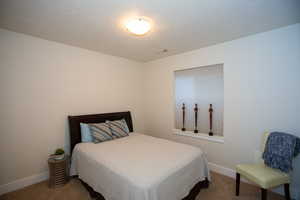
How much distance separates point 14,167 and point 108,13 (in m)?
2.69

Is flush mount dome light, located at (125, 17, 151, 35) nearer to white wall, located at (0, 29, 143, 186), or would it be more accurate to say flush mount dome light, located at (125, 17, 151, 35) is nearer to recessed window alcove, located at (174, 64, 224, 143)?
white wall, located at (0, 29, 143, 186)

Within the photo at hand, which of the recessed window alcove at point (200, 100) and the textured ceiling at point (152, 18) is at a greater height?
the textured ceiling at point (152, 18)

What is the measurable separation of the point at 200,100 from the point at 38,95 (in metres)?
3.50

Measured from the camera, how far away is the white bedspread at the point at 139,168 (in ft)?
4.53

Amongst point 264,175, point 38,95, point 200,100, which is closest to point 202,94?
point 200,100

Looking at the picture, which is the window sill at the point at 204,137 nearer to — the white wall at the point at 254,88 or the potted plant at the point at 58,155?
the white wall at the point at 254,88

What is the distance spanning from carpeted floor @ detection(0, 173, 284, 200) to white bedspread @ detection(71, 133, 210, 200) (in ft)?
0.74

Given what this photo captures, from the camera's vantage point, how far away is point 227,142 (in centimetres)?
256

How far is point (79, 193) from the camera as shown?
2059 millimetres

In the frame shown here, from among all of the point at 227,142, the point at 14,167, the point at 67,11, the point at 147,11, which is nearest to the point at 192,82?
the point at 227,142

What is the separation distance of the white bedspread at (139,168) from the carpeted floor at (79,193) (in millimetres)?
226

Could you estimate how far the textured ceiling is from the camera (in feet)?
4.94

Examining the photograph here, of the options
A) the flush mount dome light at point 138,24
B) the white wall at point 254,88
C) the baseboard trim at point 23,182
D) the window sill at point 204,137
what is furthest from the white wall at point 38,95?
the white wall at point 254,88

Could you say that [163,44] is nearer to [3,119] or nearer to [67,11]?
[67,11]
